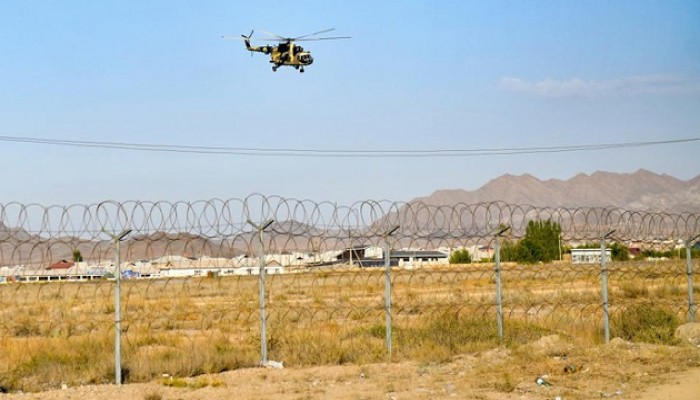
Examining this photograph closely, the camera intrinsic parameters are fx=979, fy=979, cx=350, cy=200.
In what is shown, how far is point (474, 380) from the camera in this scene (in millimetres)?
15203

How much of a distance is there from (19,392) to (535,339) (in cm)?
996

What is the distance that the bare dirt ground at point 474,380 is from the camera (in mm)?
14102

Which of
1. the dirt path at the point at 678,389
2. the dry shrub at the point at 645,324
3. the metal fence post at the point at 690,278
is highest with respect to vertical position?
the metal fence post at the point at 690,278

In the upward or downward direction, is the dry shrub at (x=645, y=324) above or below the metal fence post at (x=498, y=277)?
below

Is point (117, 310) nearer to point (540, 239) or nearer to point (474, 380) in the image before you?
point (474, 380)

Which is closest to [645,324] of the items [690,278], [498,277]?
[690,278]

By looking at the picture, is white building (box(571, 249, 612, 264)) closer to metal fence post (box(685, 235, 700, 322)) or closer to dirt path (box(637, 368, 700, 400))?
metal fence post (box(685, 235, 700, 322))

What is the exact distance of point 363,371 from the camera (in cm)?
1620

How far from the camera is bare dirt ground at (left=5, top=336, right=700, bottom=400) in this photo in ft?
46.3

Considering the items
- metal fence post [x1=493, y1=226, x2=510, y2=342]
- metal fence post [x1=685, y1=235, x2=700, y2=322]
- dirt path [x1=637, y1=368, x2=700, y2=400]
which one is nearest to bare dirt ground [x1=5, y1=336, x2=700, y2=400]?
dirt path [x1=637, y1=368, x2=700, y2=400]

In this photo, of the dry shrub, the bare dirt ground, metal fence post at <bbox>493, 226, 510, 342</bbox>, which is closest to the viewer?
the bare dirt ground

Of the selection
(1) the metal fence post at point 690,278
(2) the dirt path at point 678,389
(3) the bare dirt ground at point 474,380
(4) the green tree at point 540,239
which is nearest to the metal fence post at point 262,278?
(3) the bare dirt ground at point 474,380

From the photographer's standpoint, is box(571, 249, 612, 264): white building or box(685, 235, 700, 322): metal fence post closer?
box(685, 235, 700, 322): metal fence post

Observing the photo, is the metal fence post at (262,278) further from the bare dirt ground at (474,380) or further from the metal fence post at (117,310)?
the metal fence post at (117,310)
